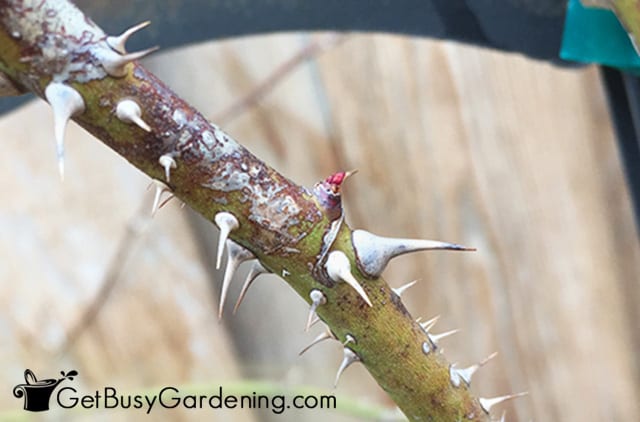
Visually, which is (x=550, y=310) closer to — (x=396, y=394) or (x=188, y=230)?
(x=188, y=230)

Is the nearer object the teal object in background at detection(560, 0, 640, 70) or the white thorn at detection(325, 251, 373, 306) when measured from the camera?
the white thorn at detection(325, 251, 373, 306)

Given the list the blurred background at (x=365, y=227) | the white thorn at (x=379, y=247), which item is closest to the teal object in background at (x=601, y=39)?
the white thorn at (x=379, y=247)

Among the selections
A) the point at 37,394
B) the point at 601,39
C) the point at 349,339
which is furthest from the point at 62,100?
the point at 37,394

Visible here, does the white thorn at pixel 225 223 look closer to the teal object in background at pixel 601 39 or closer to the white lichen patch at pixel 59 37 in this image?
the white lichen patch at pixel 59 37

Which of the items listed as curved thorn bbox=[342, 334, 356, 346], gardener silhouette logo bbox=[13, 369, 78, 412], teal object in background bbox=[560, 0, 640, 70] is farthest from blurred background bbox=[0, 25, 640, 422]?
curved thorn bbox=[342, 334, 356, 346]

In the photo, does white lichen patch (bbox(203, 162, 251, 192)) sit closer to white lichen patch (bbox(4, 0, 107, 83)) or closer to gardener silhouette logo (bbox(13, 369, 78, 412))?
white lichen patch (bbox(4, 0, 107, 83))

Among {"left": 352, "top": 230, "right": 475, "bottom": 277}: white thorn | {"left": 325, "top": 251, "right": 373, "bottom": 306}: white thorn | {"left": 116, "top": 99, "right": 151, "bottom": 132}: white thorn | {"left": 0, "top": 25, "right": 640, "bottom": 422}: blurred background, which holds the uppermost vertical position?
{"left": 0, "top": 25, "right": 640, "bottom": 422}: blurred background
